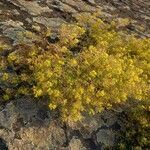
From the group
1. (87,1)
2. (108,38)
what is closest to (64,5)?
(87,1)

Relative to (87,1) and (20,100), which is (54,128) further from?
(87,1)

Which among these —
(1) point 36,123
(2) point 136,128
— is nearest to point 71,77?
(1) point 36,123

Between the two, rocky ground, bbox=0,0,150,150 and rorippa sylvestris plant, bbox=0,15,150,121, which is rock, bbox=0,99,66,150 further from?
rorippa sylvestris plant, bbox=0,15,150,121

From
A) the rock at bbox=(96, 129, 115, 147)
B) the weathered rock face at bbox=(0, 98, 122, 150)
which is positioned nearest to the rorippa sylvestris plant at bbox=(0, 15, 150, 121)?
the weathered rock face at bbox=(0, 98, 122, 150)

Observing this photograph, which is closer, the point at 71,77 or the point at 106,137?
the point at 71,77

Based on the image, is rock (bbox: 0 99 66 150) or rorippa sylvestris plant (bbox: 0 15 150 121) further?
rorippa sylvestris plant (bbox: 0 15 150 121)

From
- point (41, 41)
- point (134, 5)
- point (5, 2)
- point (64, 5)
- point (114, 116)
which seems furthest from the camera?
point (134, 5)

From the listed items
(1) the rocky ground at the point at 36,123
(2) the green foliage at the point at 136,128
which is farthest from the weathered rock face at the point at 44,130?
(2) the green foliage at the point at 136,128

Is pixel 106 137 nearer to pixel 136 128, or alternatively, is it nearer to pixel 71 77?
pixel 136 128
